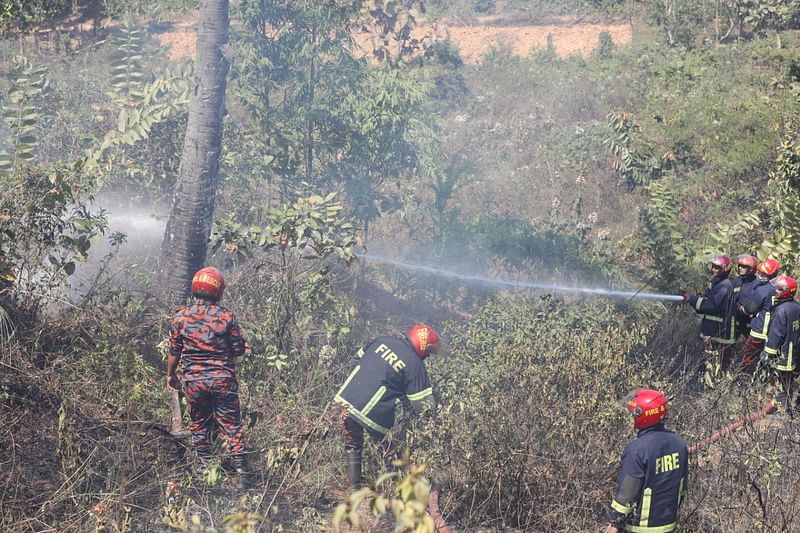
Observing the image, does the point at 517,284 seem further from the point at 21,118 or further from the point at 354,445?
the point at 21,118

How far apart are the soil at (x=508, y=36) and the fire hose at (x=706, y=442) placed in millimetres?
16504

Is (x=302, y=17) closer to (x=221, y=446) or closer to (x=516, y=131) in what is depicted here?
(x=221, y=446)

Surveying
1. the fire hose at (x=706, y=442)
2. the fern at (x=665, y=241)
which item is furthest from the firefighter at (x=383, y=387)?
the fern at (x=665, y=241)

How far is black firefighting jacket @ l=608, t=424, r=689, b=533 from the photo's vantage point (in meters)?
5.13

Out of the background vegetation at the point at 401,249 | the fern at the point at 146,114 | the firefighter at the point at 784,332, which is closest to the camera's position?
the background vegetation at the point at 401,249

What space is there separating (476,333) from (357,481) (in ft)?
9.67

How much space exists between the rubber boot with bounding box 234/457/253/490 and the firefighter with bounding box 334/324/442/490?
31.2 inches

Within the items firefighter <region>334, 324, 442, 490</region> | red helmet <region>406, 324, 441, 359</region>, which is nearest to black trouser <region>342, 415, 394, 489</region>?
firefighter <region>334, 324, 442, 490</region>

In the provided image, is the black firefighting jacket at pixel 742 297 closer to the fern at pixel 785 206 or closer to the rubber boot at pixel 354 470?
the fern at pixel 785 206

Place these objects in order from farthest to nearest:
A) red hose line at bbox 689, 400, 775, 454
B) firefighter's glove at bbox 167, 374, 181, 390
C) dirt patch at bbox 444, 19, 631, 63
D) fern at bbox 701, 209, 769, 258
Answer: dirt patch at bbox 444, 19, 631, 63 → fern at bbox 701, 209, 769, 258 → firefighter's glove at bbox 167, 374, 181, 390 → red hose line at bbox 689, 400, 775, 454

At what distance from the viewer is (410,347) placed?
648 centimetres

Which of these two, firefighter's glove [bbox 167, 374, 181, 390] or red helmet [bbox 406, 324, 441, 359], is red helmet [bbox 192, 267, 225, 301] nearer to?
firefighter's glove [bbox 167, 374, 181, 390]

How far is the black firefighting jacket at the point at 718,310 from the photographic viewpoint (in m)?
9.07

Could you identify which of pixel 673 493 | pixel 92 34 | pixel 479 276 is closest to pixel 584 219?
pixel 479 276
